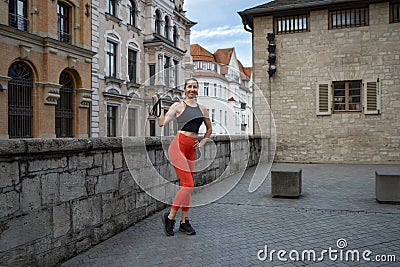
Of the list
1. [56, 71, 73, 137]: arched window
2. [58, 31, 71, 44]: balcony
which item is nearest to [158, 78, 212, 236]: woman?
[56, 71, 73, 137]: arched window

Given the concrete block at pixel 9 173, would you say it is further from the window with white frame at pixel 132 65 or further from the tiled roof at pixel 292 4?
the window with white frame at pixel 132 65

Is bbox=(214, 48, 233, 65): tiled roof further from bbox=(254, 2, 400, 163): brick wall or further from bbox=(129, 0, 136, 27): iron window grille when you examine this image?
bbox=(129, 0, 136, 27): iron window grille

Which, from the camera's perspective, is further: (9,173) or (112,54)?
(112,54)

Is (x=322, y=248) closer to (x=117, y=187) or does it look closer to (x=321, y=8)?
(x=117, y=187)

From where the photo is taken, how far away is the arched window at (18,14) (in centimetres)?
1859

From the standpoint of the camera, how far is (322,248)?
411cm

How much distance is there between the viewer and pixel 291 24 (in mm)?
16516

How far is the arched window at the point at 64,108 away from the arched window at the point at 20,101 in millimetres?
2016

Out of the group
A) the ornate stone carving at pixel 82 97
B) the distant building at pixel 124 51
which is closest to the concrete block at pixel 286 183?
the distant building at pixel 124 51

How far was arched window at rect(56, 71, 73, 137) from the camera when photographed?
21.3 m

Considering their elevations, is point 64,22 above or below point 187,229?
above

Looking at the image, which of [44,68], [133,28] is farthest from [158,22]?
[44,68]

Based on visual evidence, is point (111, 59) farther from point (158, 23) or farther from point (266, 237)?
point (266, 237)

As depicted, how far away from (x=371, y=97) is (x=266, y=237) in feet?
41.3
